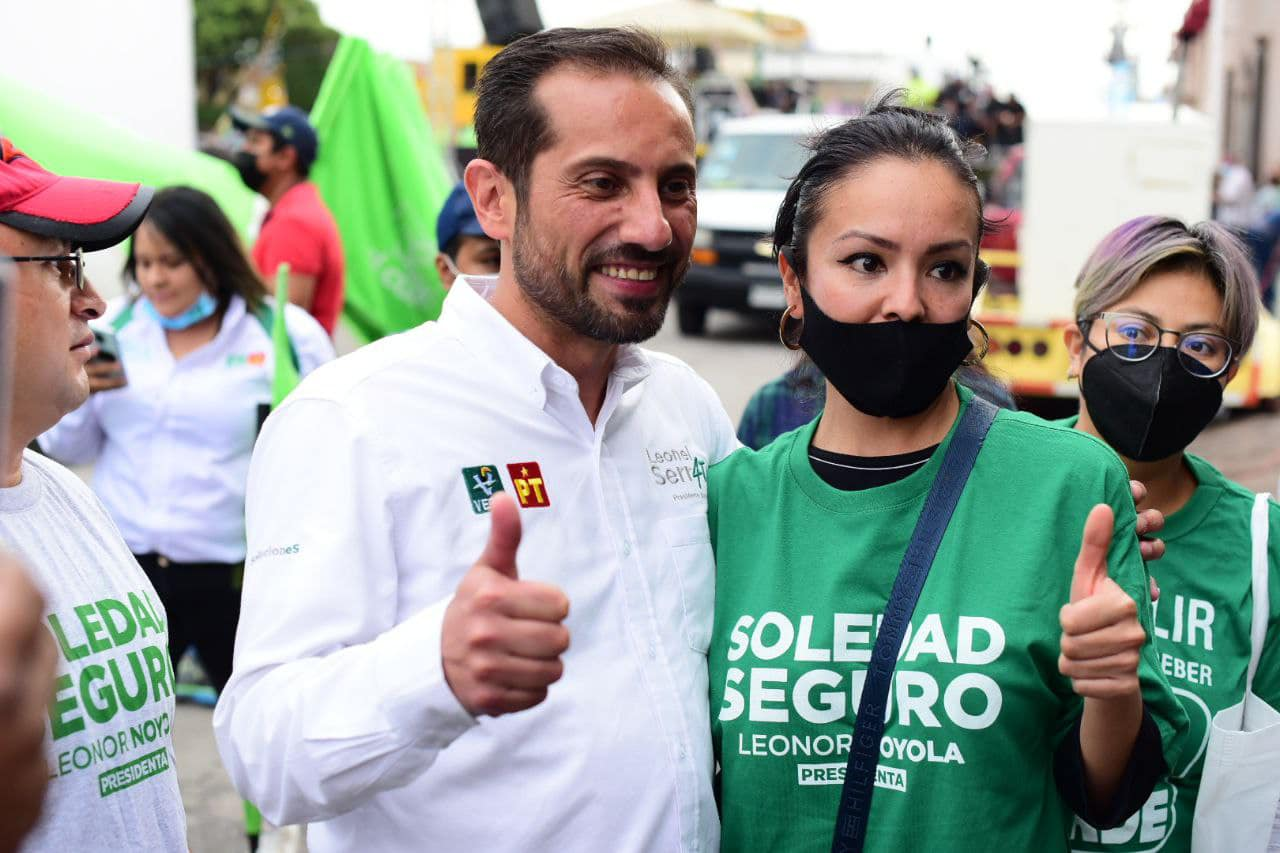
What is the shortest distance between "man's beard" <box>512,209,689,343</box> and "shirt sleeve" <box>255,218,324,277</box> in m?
3.51

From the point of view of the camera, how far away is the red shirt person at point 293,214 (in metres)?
5.59

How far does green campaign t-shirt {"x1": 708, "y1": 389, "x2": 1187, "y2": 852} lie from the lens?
193 centimetres

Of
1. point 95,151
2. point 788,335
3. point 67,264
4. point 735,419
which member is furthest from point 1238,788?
point 735,419

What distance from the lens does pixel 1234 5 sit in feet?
98.8

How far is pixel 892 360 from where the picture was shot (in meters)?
2.12

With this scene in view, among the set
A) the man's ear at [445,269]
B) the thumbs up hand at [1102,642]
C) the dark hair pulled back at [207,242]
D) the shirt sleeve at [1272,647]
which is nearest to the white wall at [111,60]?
the dark hair pulled back at [207,242]

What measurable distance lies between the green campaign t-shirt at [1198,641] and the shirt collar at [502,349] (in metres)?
1.14

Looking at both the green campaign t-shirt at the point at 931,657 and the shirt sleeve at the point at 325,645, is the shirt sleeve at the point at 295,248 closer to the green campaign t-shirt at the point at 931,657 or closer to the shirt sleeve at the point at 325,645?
the shirt sleeve at the point at 325,645

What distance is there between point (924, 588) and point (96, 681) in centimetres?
128

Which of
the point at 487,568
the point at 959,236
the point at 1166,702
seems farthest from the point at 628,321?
the point at 1166,702

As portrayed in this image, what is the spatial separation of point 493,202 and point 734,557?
778 mm

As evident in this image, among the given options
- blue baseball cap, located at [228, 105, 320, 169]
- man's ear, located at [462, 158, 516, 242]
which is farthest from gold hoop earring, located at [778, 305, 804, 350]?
blue baseball cap, located at [228, 105, 320, 169]

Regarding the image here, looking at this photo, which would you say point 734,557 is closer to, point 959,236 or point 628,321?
point 628,321

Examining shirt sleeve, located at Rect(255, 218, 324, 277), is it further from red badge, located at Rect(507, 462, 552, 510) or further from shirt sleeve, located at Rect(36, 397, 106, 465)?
red badge, located at Rect(507, 462, 552, 510)
